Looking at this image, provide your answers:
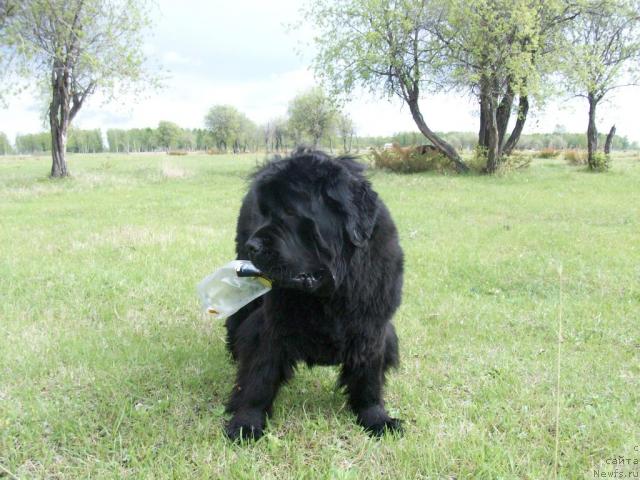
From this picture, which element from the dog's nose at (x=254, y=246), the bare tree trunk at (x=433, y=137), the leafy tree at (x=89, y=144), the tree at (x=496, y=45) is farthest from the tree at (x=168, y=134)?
the dog's nose at (x=254, y=246)

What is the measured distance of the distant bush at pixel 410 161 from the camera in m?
23.3

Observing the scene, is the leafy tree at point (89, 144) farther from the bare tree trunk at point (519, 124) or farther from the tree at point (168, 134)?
the bare tree trunk at point (519, 124)

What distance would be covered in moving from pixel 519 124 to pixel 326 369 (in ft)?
76.2

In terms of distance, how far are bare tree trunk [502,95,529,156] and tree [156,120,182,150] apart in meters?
108

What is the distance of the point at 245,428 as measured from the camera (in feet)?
9.20

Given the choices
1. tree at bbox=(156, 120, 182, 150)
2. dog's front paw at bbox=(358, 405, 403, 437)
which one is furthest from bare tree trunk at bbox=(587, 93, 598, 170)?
tree at bbox=(156, 120, 182, 150)

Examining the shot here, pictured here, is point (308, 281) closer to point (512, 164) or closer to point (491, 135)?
point (491, 135)

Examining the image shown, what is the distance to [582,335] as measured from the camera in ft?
14.6

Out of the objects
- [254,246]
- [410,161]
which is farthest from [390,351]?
[410,161]

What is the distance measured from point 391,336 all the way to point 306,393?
2.38 ft

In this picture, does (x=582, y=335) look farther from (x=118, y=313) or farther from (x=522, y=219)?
(x=522, y=219)

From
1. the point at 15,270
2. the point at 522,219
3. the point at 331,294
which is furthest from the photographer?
the point at 522,219

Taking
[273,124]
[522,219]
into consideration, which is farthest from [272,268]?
[273,124]

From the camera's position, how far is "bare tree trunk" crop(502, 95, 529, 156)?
23484 mm
